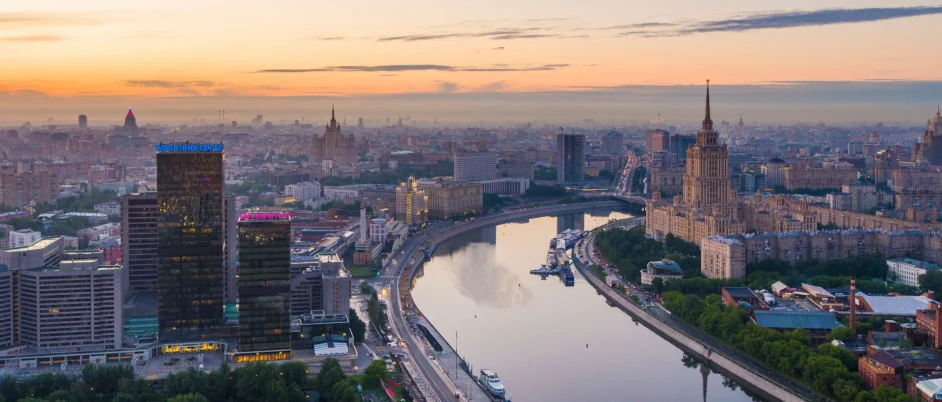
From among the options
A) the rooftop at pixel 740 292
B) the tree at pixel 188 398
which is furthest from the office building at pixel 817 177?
the tree at pixel 188 398

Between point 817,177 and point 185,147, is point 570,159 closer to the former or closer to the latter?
point 817,177

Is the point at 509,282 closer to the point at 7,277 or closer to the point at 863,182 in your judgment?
the point at 7,277

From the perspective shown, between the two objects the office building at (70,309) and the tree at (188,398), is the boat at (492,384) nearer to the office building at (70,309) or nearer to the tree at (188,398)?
the tree at (188,398)

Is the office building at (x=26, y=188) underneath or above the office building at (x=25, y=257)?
above

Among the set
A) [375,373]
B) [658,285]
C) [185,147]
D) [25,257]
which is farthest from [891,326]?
[25,257]

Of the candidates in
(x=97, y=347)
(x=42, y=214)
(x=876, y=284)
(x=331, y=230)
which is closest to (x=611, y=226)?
(x=331, y=230)

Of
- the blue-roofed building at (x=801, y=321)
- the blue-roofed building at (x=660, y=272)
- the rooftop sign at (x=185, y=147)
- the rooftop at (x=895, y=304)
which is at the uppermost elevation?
the rooftop sign at (x=185, y=147)
